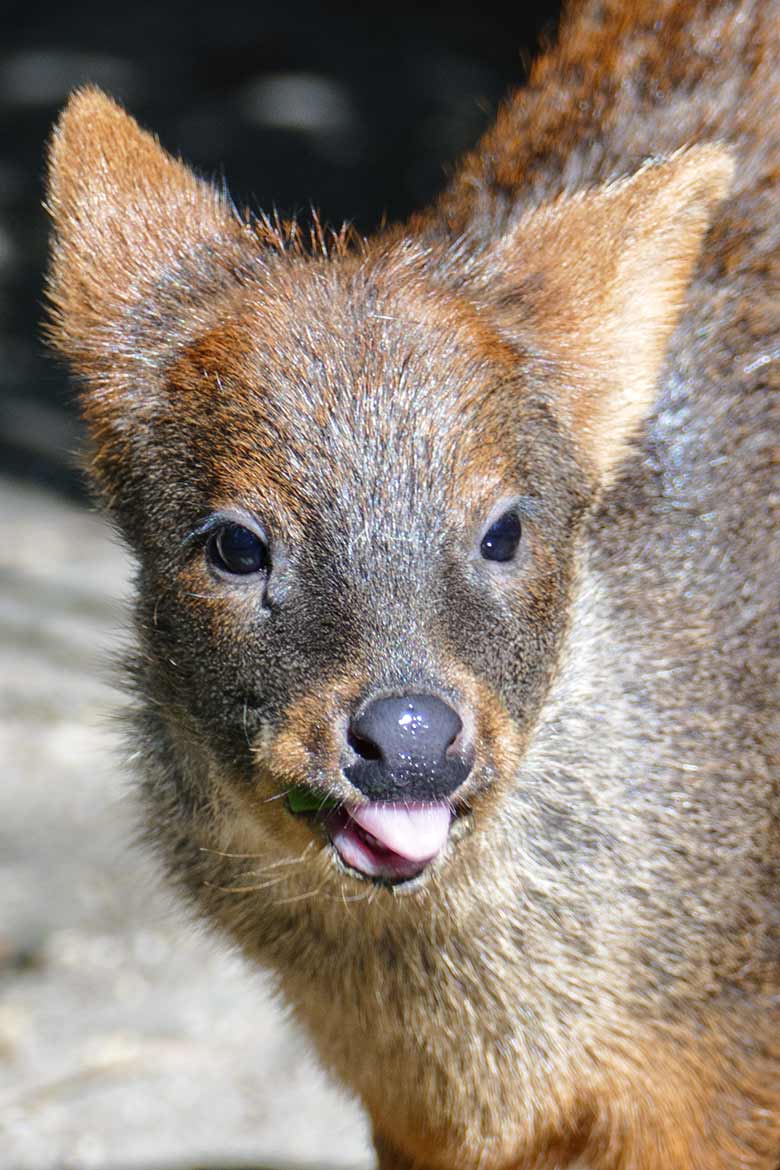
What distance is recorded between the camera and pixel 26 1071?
6.26 meters

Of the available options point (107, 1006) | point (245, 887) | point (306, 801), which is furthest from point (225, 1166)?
point (306, 801)

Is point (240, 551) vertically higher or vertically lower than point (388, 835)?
higher

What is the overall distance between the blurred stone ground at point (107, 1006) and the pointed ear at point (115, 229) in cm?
92

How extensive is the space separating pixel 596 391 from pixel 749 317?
0.87 m

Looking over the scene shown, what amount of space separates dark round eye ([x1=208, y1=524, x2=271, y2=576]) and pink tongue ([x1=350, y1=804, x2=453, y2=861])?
606 mm

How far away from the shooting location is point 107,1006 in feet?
21.6

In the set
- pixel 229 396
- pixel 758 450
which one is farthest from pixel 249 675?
pixel 758 450

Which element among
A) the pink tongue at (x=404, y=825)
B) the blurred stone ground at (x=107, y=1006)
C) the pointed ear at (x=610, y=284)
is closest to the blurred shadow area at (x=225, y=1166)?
the blurred stone ground at (x=107, y=1006)

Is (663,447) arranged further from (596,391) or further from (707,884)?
(707,884)

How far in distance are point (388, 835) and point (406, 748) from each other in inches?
9.2

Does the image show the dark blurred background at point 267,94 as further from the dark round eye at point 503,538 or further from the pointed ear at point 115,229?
the dark round eye at point 503,538

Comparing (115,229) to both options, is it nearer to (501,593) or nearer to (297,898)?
(501,593)

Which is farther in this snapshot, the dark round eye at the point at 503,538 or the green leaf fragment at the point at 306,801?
the dark round eye at the point at 503,538

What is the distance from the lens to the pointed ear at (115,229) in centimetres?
459
